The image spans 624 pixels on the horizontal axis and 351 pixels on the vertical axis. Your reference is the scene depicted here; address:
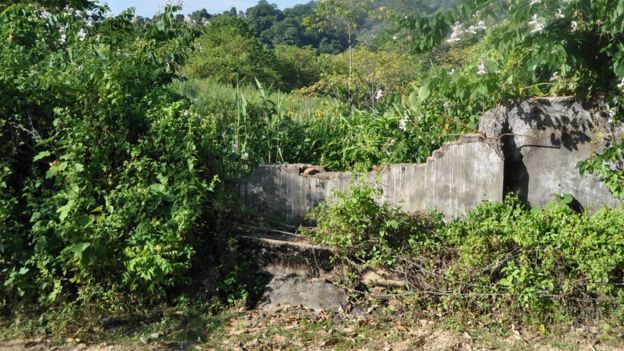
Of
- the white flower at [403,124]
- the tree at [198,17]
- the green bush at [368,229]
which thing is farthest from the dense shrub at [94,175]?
the tree at [198,17]

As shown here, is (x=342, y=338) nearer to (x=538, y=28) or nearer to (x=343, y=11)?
(x=538, y=28)

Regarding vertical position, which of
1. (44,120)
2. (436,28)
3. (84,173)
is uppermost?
(436,28)

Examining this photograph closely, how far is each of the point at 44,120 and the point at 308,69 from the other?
18.2m

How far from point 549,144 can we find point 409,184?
1240mm

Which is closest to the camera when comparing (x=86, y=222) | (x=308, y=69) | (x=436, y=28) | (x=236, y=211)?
(x=86, y=222)

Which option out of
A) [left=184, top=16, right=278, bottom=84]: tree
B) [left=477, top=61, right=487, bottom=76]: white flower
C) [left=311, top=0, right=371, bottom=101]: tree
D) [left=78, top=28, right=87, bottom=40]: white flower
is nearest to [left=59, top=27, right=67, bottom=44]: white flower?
[left=78, top=28, right=87, bottom=40]: white flower

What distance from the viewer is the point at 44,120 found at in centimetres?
627

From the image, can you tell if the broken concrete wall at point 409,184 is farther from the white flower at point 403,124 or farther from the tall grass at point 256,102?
the tall grass at point 256,102

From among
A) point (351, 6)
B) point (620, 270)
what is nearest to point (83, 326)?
point (620, 270)

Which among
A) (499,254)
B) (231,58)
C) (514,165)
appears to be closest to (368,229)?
(499,254)

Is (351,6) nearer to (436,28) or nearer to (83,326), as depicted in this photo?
(436,28)

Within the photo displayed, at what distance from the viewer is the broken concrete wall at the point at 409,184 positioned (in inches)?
237

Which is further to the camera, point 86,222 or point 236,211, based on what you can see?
point 236,211

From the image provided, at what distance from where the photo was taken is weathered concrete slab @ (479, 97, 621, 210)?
5.93 m
